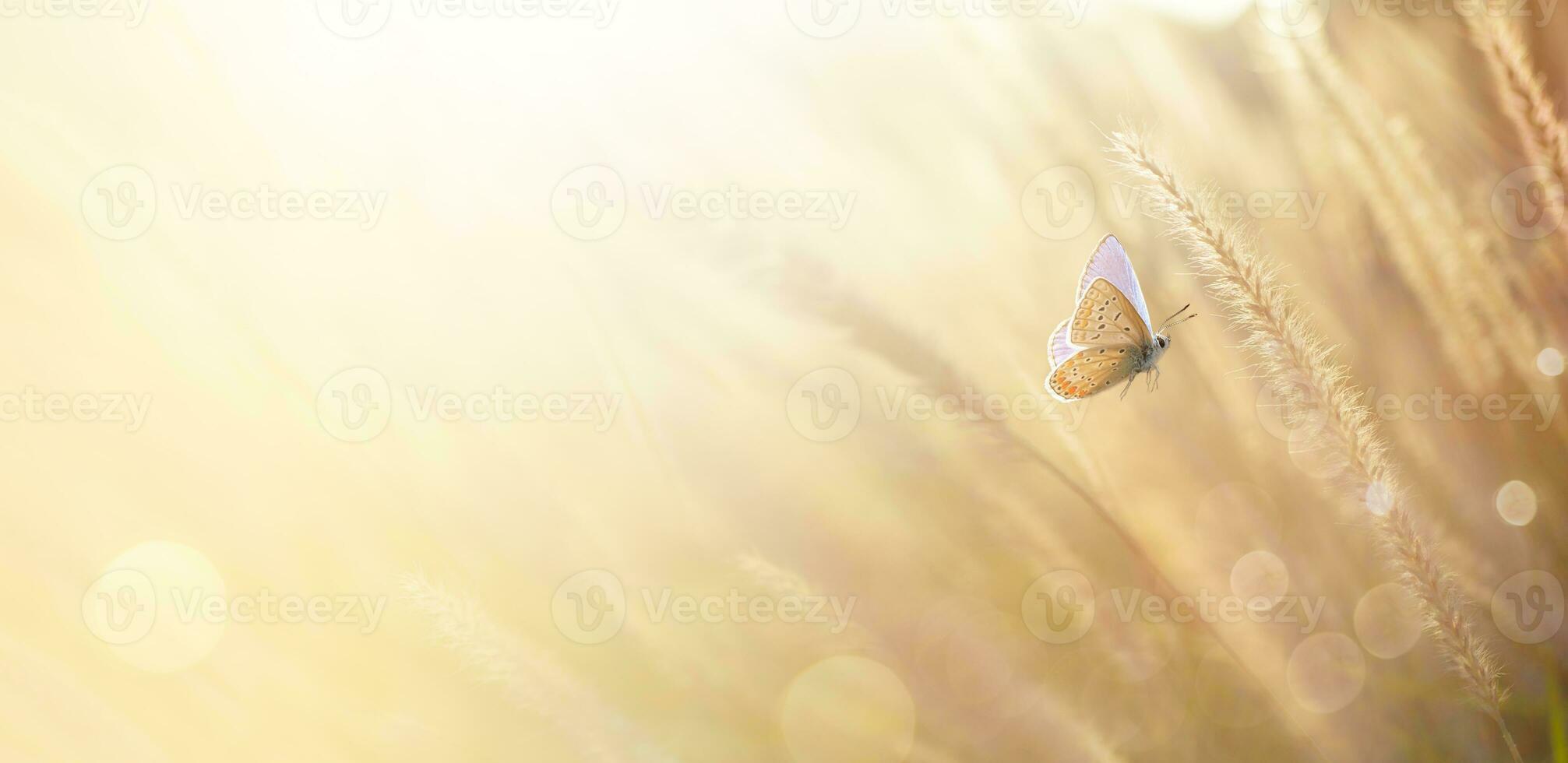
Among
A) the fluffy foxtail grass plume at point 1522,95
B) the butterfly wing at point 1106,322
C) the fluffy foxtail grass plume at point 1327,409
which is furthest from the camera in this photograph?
the butterfly wing at point 1106,322

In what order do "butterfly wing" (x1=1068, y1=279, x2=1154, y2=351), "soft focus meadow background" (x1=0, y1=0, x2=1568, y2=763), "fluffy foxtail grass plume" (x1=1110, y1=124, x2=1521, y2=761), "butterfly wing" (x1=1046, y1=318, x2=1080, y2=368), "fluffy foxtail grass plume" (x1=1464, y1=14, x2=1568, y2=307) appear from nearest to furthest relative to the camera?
1. "fluffy foxtail grass plume" (x1=1110, y1=124, x2=1521, y2=761)
2. "fluffy foxtail grass plume" (x1=1464, y1=14, x2=1568, y2=307)
3. "butterfly wing" (x1=1068, y1=279, x2=1154, y2=351)
4. "butterfly wing" (x1=1046, y1=318, x2=1080, y2=368)
5. "soft focus meadow background" (x1=0, y1=0, x2=1568, y2=763)

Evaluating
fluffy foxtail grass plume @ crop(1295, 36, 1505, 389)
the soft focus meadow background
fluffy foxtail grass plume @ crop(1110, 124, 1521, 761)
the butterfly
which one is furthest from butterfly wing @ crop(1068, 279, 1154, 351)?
fluffy foxtail grass plume @ crop(1295, 36, 1505, 389)

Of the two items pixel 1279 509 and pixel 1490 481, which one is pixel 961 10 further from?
pixel 1490 481

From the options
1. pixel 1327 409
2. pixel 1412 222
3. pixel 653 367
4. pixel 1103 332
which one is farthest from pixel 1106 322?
pixel 653 367

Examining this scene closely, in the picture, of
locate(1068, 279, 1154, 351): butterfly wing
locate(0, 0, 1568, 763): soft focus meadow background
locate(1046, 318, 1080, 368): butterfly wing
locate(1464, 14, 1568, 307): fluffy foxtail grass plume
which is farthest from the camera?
locate(0, 0, 1568, 763): soft focus meadow background

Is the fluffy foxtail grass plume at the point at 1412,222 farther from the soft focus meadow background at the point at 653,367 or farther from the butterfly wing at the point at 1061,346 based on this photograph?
the butterfly wing at the point at 1061,346

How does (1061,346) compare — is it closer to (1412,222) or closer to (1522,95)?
(1522,95)

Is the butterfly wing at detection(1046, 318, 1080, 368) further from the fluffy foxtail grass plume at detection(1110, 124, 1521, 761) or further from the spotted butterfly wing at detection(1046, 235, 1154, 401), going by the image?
the fluffy foxtail grass plume at detection(1110, 124, 1521, 761)

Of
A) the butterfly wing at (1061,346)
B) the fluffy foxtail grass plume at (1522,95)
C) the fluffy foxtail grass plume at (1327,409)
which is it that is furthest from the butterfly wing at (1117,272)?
the fluffy foxtail grass plume at (1522,95)
